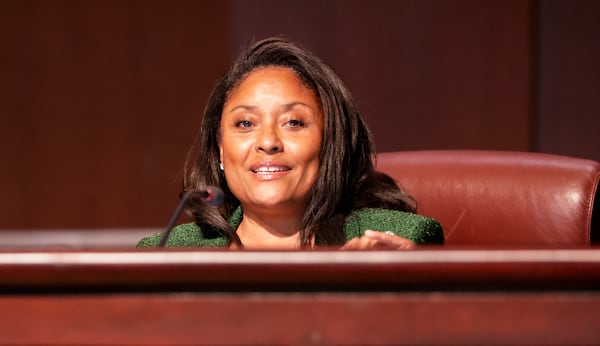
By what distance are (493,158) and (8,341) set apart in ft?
4.20

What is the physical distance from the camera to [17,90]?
411cm

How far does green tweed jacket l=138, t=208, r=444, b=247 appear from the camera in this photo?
164cm

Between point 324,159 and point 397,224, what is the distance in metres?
0.19

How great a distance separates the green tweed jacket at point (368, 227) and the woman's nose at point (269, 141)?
0.70 feet

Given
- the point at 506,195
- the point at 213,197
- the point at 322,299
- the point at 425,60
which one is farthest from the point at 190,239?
the point at 425,60

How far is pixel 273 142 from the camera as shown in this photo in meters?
1.64

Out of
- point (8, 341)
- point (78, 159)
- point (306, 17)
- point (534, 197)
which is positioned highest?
point (306, 17)

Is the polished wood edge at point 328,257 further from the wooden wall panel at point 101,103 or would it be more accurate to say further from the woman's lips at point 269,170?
the wooden wall panel at point 101,103

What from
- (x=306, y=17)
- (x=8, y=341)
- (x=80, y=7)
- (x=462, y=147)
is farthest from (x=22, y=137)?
(x=8, y=341)

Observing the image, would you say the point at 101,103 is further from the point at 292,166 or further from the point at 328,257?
the point at 328,257

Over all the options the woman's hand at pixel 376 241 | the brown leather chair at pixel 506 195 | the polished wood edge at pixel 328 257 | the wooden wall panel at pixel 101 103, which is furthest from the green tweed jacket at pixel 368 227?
the wooden wall panel at pixel 101 103

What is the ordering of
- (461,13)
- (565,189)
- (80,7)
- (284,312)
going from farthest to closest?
(80,7) < (461,13) < (565,189) < (284,312)

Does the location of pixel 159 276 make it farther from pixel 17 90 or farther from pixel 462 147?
pixel 17 90

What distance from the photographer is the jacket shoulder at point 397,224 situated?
163cm
